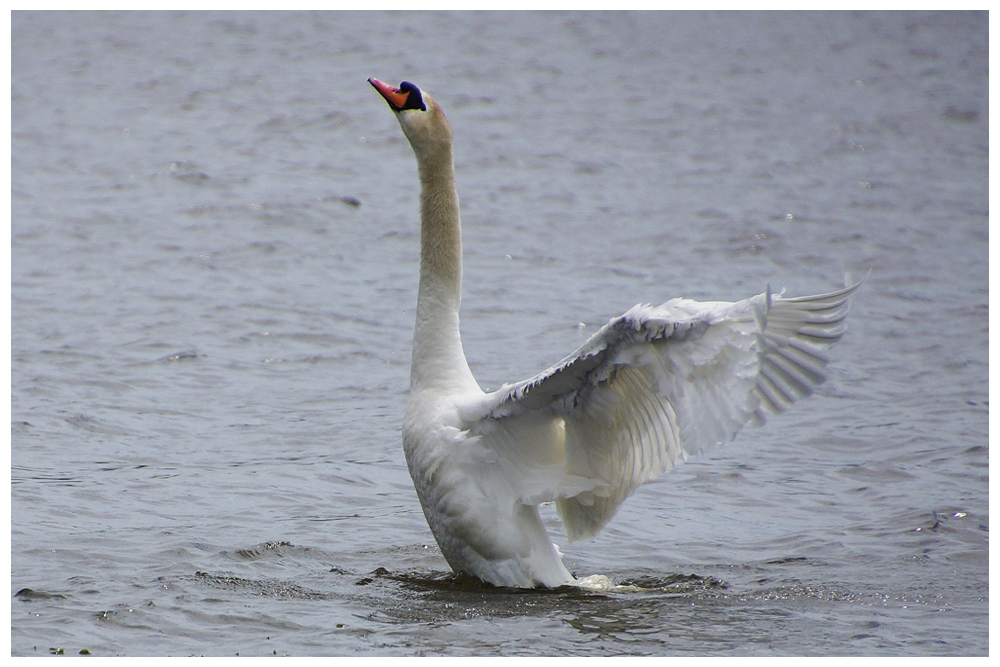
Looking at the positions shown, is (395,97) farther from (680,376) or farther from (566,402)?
(680,376)

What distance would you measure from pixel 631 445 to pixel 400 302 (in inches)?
246

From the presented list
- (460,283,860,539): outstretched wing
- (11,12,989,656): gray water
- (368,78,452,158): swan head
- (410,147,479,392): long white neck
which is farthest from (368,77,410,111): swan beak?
(11,12,989,656): gray water

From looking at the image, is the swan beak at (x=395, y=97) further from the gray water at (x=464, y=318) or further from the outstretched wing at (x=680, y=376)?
the gray water at (x=464, y=318)

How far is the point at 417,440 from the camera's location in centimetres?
576

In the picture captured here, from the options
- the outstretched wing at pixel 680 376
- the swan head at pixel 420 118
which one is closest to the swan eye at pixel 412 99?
the swan head at pixel 420 118

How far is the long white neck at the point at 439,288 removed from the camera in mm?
5938

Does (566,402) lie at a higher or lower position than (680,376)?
lower

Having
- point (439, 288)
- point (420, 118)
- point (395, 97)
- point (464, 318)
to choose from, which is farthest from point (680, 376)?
point (464, 318)

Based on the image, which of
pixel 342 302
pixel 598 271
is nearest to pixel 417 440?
pixel 342 302

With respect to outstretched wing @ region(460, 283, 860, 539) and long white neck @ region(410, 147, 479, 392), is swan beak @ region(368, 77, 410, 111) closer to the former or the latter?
long white neck @ region(410, 147, 479, 392)

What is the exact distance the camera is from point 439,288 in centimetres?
609

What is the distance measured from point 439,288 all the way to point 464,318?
15.9 feet

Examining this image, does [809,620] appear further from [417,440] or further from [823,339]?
[417,440]

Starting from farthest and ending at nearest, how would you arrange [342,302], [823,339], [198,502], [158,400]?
1. [342,302]
2. [158,400]
3. [198,502]
4. [823,339]
